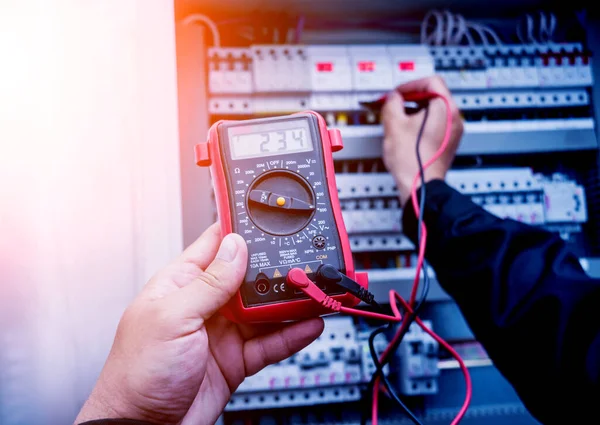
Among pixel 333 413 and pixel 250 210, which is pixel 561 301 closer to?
pixel 250 210

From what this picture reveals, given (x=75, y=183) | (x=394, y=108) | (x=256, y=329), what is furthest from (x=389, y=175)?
(x=75, y=183)

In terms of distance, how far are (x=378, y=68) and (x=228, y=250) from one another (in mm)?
696

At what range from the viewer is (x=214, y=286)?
579 mm

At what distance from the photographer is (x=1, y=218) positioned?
69 centimetres

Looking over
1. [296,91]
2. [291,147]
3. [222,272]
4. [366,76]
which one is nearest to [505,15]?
[366,76]

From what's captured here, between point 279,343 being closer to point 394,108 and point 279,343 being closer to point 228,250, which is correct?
point 228,250

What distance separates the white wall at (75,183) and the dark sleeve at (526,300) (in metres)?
0.54

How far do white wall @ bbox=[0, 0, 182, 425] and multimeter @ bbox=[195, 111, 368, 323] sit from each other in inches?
5.9

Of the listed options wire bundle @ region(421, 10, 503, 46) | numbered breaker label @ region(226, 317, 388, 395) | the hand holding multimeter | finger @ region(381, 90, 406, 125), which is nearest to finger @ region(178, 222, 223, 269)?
the hand holding multimeter

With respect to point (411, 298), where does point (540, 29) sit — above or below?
above

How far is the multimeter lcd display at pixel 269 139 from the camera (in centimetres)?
68

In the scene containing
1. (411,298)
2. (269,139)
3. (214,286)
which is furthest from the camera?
(411,298)

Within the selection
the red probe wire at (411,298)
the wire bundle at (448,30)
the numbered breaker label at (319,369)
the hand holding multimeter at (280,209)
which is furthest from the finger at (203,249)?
the wire bundle at (448,30)

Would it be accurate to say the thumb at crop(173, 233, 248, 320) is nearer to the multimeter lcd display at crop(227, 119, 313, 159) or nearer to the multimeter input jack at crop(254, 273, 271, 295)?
the multimeter input jack at crop(254, 273, 271, 295)
